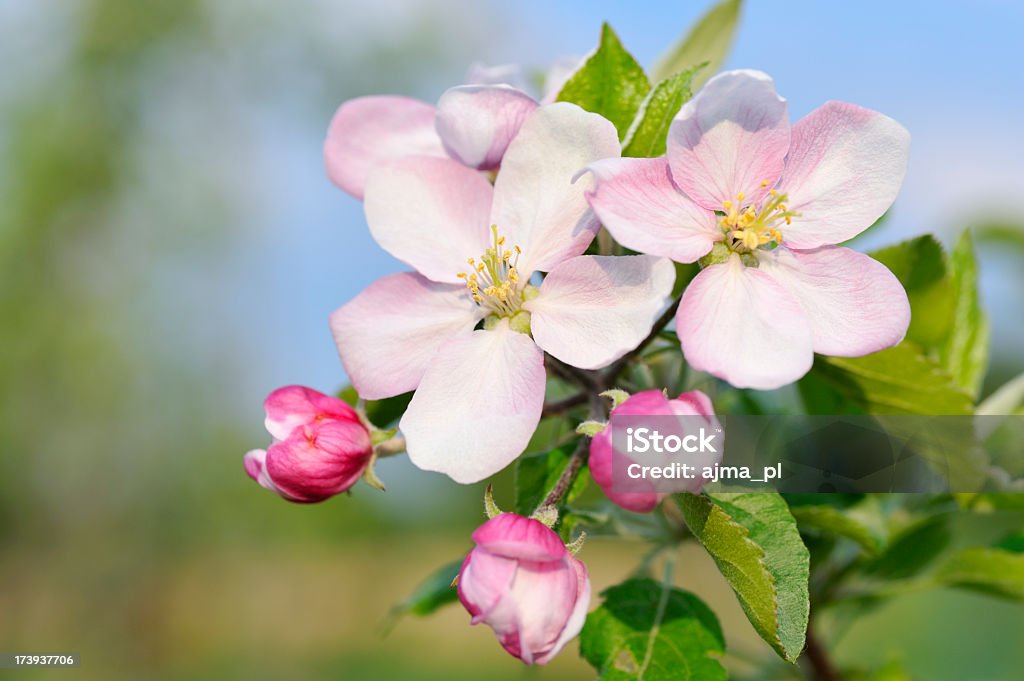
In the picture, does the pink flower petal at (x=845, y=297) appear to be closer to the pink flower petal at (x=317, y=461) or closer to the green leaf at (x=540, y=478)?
the green leaf at (x=540, y=478)

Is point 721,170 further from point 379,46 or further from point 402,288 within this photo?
point 379,46

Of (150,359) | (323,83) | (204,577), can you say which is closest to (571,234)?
(150,359)

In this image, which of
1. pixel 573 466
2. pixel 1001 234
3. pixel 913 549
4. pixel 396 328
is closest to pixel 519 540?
pixel 573 466

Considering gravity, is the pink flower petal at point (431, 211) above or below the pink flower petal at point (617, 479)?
above

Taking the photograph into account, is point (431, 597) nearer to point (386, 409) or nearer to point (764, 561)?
point (386, 409)

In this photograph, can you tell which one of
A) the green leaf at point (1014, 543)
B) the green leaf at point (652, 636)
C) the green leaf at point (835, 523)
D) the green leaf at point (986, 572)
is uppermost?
the green leaf at point (835, 523)

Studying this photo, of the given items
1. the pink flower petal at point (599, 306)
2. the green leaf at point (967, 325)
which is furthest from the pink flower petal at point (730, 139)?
the green leaf at point (967, 325)

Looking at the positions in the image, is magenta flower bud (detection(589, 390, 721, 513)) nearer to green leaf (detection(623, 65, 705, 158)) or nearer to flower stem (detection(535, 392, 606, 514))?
flower stem (detection(535, 392, 606, 514))
